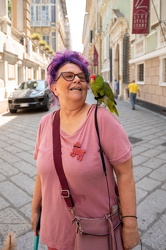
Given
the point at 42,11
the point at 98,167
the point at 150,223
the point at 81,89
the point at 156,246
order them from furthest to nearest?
the point at 42,11
the point at 150,223
the point at 156,246
the point at 81,89
the point at 98,167

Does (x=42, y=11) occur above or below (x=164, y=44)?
above

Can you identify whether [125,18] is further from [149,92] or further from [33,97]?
[33,97]

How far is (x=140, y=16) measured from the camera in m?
11.9

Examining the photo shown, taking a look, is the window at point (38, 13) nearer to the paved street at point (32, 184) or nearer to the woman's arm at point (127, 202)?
the paved street at point (32, 184)

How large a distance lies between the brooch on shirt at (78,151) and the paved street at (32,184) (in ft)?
5.00

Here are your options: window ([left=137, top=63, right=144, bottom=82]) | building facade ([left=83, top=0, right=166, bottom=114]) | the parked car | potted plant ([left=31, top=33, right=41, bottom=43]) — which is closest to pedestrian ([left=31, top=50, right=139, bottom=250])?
building facade ([left=83, top=0, right=166, bottom=114])

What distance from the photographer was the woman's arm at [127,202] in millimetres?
1406

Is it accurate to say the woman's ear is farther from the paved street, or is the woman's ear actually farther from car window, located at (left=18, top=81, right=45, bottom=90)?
car window, located at (left=18, top=81, right=45, bottom=90)

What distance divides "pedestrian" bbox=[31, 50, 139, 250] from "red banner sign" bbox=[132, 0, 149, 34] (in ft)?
38.1

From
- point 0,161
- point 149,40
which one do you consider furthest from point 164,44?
point 0,161

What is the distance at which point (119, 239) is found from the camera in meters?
1.41

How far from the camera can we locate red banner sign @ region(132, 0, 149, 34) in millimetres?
11766

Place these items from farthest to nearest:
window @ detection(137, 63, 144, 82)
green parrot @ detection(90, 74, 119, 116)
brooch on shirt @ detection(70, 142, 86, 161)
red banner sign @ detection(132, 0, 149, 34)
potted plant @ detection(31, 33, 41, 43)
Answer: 1. potted plant @ detection(31, 33, 41, 43)
2. window @ detection(137, 63, 144, 82)
3. red banner sign @ detection(132, 0, 149, 34)
4. green parrot @ detection(90, 74, 119, 116)
5. brooch on shirt @ detection(70, 142, 86, 161)

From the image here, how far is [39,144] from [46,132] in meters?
0.16
